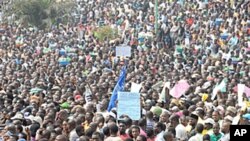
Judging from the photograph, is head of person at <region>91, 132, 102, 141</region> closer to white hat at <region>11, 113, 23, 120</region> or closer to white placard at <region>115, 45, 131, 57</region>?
white hat at <region>11, 113, 23, 120</region>

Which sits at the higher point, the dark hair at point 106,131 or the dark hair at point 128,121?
the dark hair at point 128,121

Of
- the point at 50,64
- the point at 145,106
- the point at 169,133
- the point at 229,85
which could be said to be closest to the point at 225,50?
the point at 50,64

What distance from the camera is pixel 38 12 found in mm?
31500


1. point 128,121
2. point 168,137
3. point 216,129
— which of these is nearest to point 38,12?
point 128,121

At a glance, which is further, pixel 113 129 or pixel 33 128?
pixel 33 128

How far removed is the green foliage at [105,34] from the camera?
1101 inches

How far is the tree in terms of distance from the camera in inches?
1237

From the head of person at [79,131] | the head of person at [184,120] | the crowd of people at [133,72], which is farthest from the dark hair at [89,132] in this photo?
the head of person at [184,120]

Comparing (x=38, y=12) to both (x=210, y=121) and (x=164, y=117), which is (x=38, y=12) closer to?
(x=164, y=117)

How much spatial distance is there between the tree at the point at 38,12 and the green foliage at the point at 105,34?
367 centimetres

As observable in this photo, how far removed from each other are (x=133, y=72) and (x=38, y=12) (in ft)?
40.9

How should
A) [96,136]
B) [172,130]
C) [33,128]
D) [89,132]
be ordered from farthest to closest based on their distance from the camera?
[33,128] < [172,130] < [89,132] < [96,136]


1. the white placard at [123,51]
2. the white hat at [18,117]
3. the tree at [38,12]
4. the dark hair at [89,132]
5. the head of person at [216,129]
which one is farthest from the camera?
the tree at [38,12]

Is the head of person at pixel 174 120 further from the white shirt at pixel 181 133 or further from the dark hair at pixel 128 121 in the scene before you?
the dark hair at pixel 128 121
